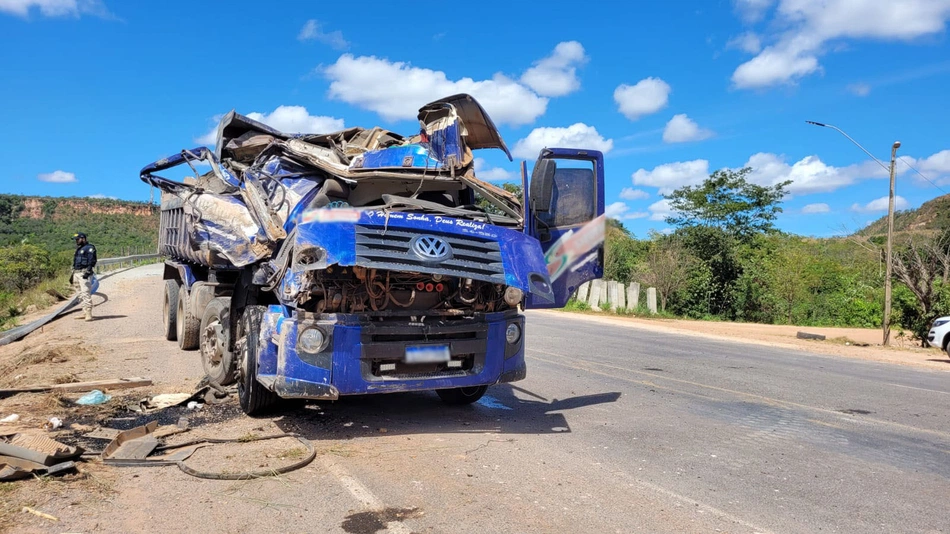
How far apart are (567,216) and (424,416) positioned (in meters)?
2.41

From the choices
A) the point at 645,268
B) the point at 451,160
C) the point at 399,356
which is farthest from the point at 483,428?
the point at 645,268

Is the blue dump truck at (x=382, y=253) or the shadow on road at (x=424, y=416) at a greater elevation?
the blue dump truck at (x=382, y=253)

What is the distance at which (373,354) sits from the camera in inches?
213

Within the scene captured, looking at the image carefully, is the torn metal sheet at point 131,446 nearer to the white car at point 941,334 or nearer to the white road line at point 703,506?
the white road line at point 703,506

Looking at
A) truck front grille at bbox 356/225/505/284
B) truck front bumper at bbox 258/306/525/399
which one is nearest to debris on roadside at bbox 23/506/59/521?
truck front bumper at bbox 258/306/525/399

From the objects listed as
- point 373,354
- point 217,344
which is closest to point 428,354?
point 373,354

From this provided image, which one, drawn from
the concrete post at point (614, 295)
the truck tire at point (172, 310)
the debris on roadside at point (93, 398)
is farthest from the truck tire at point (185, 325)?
the concrete post at point (614, 295)

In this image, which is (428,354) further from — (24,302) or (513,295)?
(24,302)

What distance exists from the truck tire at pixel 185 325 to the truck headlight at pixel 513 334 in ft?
16.9

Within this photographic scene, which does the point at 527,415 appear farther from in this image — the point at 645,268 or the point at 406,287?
the point at 645,268

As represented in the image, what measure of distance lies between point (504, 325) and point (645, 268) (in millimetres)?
24881

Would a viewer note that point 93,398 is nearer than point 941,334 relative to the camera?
Yes

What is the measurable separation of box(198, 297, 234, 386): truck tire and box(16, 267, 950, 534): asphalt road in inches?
28.5

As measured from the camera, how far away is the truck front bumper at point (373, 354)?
5270 mm
